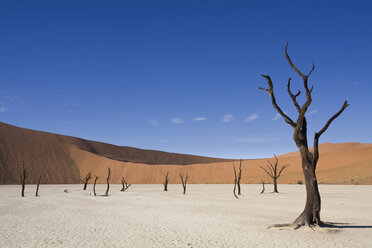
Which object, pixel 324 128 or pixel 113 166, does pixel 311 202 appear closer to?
pixel 324 128

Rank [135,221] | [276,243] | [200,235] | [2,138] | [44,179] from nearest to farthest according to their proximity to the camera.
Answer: [276,243] → [200,235] → [135,221] → [44,179] → [2,138]

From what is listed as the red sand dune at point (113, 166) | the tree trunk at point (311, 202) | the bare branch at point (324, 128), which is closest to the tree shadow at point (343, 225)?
the tree trunk at point (311, 202)

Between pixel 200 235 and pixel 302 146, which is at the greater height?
pixel 302 146

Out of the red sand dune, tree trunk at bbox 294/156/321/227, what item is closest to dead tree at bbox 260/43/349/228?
tree trunk at bbox 294/156/321/227

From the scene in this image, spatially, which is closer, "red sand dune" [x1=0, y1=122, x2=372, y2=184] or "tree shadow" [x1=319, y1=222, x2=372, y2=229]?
"tree shadow" [x1=319, y1=222, x2=372, y2=229]

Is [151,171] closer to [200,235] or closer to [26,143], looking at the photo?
[26,143]

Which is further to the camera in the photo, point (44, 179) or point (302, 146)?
point (44, 179)

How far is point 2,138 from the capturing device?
74438 millimetres

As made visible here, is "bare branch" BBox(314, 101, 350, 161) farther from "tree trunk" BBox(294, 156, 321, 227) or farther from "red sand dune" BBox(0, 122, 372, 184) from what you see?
"red sand dune" BBox(0, 122, 372, 184)

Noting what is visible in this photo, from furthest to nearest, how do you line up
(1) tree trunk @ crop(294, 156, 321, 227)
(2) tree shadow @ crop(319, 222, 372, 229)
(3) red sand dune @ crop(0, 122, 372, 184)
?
(3) red sand dune @ crop(0, 122, 372, 184) → (2) tree shadow @ crop(319, 222, 372, 229) → (1) tree trunk @ crop(294, 156, 321, 227)

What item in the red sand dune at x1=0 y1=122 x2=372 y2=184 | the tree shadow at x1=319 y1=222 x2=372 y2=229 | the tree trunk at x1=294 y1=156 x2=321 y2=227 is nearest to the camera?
the tree trunk at x1=294 y1=156 x2=321 y2=227

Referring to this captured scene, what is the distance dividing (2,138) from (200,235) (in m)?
77.1

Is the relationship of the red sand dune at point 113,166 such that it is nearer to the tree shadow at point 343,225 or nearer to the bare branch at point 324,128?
the tree shadow at point 343,225

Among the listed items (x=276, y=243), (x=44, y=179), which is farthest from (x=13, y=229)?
(x=44, y=179)
